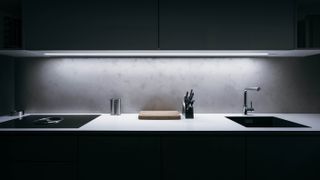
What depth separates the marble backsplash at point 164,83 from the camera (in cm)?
238

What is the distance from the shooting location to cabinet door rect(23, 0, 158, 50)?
6.31 feet

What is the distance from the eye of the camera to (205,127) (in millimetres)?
1766

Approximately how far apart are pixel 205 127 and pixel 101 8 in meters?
1.12
